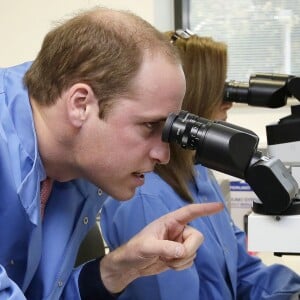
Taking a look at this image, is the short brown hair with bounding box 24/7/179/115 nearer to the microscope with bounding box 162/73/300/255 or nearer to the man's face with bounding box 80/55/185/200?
the man's face with bounding box 80/55/185/200

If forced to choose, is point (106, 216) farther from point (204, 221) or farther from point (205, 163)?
point (205, 163)

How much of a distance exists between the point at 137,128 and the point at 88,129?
0.09m

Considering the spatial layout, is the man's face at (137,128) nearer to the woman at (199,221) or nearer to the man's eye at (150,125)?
the man's eye at (150,125)

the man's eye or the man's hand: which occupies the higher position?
the man's eye

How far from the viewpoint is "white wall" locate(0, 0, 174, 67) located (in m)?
2.47

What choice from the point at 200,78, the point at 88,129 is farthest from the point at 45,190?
the point at 200,78

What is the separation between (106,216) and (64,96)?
0.43 meters

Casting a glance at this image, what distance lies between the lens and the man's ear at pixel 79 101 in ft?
3.02

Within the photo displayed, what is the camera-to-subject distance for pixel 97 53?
0.93 m

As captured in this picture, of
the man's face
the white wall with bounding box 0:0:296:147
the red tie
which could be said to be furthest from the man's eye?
the white wall with bounding box 0:0:296:147

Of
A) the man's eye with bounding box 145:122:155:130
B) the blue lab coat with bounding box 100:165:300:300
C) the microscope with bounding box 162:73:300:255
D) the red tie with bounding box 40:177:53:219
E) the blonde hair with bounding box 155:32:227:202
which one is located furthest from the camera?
the blonde hair with bounding box 155:32:227:202

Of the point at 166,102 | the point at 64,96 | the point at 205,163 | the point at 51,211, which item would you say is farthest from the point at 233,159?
the point at 51,211

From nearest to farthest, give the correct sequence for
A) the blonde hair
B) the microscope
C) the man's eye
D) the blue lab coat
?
the microscope → the man's eye → the blue lab coat → the blonde hair

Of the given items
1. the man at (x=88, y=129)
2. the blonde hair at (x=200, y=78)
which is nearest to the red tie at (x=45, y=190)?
the man at (x=88, y=129)
